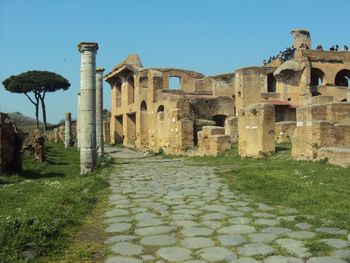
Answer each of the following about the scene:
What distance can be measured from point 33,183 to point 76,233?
5056 mm

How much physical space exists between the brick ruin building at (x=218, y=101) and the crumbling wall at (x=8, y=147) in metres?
7.44

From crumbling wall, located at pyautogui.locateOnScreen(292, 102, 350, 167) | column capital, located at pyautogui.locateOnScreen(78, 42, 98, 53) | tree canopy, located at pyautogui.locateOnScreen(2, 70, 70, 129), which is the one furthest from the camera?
tree canopy, located at pyautogui.locateOnScreen(2, 70, 70, 129)

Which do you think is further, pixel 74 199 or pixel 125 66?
pixel 125 66

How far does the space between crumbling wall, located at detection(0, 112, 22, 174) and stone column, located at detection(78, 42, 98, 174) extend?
1889 mm

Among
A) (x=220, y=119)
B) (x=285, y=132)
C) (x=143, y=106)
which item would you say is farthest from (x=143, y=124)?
(x=285, y=132)

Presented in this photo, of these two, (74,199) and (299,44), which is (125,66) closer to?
(299,44)

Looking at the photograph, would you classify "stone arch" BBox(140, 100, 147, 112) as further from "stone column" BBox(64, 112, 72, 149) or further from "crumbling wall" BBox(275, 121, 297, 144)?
"crumbling wall" BBox(275, 121, 297, 144)

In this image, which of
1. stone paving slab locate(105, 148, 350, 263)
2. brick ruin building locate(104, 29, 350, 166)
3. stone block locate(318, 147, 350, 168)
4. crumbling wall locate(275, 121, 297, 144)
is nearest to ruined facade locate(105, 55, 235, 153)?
brick ruin building locate(104, 29, 350, 166)

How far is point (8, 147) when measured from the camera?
33.6 feet

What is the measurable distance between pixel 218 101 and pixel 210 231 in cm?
2008

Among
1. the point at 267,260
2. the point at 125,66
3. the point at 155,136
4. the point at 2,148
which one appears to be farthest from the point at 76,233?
the point at 125,66

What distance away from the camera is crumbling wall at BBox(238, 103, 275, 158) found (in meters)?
13.7

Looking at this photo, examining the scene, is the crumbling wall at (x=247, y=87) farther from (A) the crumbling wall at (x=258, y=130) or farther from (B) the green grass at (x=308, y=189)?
(B) the green grass at (x=308, y=189)

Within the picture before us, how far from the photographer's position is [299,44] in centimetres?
3759
